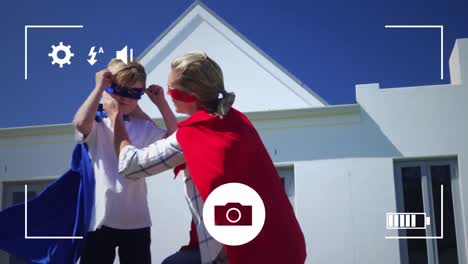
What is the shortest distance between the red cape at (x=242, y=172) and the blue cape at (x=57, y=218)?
59 cm

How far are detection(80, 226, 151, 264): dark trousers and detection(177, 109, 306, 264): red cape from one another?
58cm

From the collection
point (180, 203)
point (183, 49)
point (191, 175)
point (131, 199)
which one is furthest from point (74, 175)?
point (183, 49)

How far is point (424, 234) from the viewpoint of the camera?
409 centimetres

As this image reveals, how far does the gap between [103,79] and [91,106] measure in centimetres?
11

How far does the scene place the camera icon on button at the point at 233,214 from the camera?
3.64 feet

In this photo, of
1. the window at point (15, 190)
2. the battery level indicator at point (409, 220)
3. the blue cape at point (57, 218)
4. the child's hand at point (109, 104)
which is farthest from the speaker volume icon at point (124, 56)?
the window at point (15, 190)

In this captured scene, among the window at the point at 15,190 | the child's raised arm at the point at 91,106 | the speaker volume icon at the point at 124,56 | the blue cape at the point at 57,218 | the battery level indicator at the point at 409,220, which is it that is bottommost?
the battery level indicator at the point at 409,220

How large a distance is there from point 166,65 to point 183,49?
1.76 ft

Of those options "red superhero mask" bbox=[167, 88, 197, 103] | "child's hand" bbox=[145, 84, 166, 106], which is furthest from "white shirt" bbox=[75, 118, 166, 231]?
"red superhero mask" bbox=[167, 88, 197, 103]

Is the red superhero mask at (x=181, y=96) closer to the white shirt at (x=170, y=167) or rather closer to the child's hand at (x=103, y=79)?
the white shirt at (x=170, y=167)

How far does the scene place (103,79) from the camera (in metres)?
1.51

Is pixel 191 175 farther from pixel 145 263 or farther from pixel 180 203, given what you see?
pixel 180 203

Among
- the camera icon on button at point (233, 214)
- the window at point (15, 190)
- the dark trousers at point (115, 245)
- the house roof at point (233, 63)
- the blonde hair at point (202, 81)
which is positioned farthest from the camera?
the house roof at point (233, 63)

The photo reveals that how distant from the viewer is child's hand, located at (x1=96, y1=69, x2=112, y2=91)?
1.51 meters
